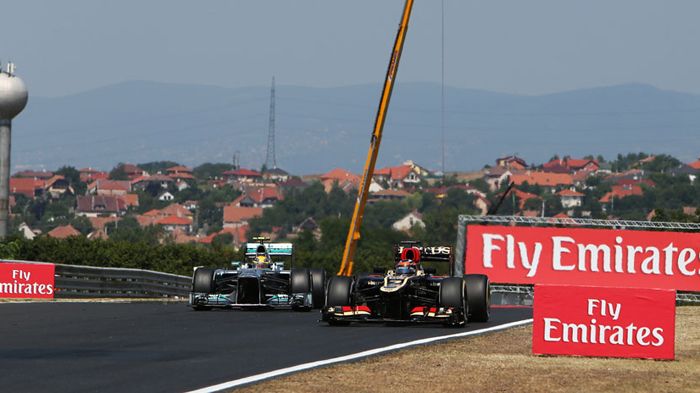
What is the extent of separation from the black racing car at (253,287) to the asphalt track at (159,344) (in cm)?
31

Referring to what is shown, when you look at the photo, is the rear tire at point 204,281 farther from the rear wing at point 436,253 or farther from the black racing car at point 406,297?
the black racing car at point 406,297

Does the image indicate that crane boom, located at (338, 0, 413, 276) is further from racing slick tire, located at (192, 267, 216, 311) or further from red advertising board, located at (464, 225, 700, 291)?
racing slick tire, located at (192, 267, 216, 311)

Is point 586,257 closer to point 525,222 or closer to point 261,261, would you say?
point 525,222

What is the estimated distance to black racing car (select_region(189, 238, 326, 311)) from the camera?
2919 cm

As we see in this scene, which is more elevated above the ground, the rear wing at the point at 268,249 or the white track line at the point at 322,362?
the rear wing at the point at 268,249

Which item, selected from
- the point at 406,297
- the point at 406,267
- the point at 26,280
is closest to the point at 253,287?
the point at 406,267

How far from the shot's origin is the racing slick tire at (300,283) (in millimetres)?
29547

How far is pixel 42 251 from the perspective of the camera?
56531 mm

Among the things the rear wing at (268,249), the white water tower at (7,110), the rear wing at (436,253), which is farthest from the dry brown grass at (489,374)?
the white water tower at (7,110)

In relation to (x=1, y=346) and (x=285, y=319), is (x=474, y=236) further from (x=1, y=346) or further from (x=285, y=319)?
(x=1, y=346)

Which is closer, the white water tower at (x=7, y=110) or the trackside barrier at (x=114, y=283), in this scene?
the trackside barrier at (x=114, y=283)

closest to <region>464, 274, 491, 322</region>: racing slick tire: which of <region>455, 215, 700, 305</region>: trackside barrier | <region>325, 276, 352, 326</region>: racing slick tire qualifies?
<region>325, 276, 352, 326</region>: racing slick tire

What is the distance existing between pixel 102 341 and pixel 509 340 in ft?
18.6

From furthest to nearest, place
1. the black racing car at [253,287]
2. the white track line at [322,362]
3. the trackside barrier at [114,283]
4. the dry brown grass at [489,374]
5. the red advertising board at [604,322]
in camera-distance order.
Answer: the trackside barrier at [114,283], the black racing car at [253,287], the red advertising board at [604,322], the dry brown grass at [489,374], the white track line at [322,362]
